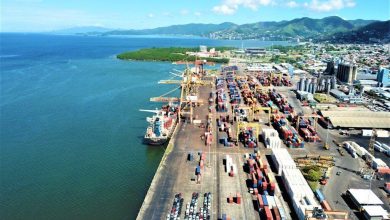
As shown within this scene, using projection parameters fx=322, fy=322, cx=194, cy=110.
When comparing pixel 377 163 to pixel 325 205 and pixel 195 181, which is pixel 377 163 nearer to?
pixel 325 205

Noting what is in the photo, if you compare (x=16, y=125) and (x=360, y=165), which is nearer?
(x=360, y=165)

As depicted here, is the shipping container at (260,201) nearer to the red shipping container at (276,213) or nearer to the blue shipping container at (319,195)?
the red shipping container at (276,213)

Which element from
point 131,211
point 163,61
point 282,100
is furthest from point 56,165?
point 163,61

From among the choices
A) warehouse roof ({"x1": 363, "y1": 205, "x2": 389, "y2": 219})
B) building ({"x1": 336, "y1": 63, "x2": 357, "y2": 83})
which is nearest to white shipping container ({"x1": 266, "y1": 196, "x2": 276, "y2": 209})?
warehouse roof ({"x1": 363, "y1": 205, "x2": 389, "y2": 219})

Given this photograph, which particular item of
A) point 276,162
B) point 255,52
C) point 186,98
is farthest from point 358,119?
point 255,52

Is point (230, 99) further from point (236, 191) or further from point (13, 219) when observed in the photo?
point (13, 219)

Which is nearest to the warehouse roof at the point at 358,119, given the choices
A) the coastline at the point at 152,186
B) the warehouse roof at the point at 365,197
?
the warehouse roof at the point at 365,197

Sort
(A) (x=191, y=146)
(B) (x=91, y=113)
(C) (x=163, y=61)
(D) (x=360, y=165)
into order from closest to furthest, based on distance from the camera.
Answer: (D) (x=360, y=165) → (A) (x=191, y=146) → (B) (x=91, y=113) → (C) (x=163, y=61)
